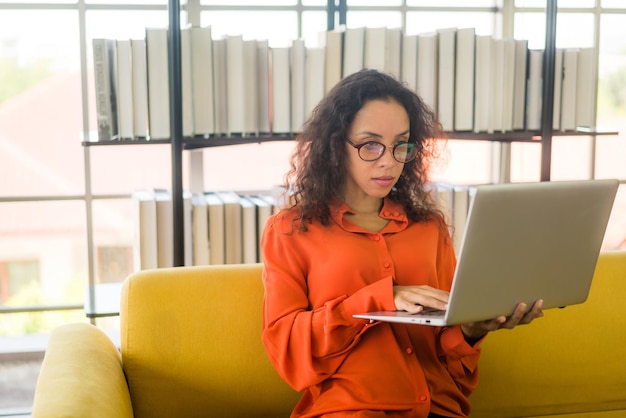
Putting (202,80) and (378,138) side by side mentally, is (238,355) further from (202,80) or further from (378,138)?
(202,80)

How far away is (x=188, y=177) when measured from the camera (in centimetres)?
311

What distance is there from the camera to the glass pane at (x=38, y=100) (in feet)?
9.77

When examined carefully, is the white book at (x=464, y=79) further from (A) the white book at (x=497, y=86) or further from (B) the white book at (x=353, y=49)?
(B) the white book at (x=353, y=49)

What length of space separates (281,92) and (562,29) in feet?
4.53

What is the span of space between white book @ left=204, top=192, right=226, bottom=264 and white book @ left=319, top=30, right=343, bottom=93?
0.48 meters

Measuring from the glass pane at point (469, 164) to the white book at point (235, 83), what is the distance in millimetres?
1137

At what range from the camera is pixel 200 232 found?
2.54m

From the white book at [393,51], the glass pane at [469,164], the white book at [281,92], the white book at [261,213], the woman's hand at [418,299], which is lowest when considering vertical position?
the woman's hand at [418,299]

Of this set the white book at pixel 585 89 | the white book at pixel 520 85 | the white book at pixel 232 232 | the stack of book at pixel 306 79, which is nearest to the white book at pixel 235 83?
the stack of book at pixel 306 79

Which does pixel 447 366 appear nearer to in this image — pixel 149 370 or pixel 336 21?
pixel 149 370

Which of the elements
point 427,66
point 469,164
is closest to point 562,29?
point 469,164

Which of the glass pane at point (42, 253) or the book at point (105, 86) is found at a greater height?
the book at point (105, 86)

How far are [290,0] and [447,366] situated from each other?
5.39 feet

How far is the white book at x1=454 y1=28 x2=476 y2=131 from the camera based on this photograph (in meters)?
2.65
